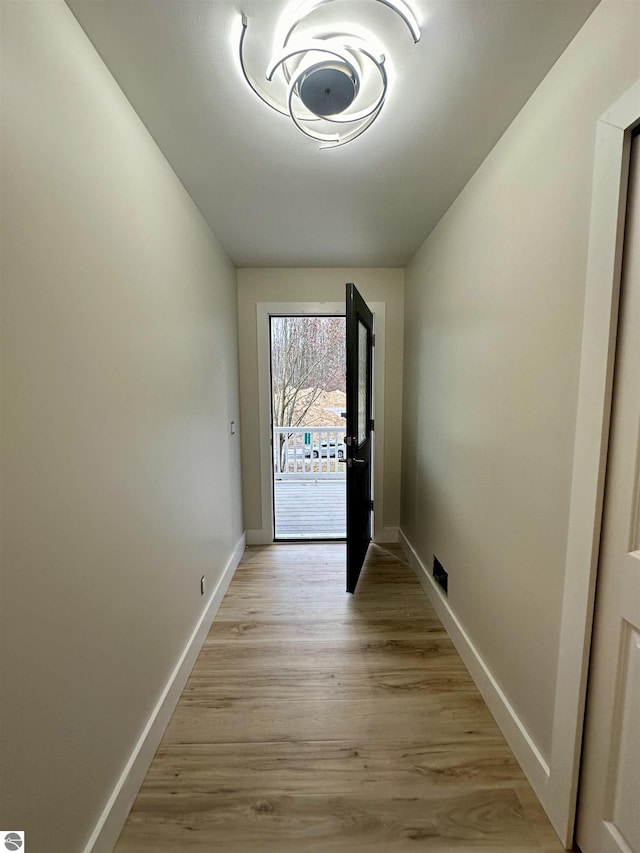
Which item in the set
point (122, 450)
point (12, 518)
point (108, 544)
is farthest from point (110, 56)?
point (108, 544)

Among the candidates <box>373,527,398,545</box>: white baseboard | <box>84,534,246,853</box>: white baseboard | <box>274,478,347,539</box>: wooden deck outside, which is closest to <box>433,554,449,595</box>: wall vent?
<box>373,527,398,545</box>: white baseboard

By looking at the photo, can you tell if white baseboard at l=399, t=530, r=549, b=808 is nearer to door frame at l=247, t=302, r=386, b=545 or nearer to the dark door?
the dark door

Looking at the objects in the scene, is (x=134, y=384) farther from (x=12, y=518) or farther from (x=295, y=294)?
(x=295, y=294)

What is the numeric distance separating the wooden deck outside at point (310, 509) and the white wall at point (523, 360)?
162cm

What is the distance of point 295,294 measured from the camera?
2.73m

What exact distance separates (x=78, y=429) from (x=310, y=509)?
3.40m

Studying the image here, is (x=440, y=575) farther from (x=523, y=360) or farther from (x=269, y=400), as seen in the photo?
(x=269, y=400)

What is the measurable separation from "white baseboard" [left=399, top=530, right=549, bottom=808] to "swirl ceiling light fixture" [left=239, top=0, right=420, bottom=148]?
7.11ft

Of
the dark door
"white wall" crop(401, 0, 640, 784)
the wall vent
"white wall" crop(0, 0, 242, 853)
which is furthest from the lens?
the dark door

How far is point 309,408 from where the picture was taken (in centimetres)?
573

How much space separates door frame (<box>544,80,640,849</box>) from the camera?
2.75 feet

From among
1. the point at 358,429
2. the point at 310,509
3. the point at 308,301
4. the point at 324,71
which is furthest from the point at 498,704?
the point at 310,509

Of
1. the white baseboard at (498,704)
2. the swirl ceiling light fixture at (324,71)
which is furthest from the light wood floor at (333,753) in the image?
the swirl ceiling light fixture at (324,71)

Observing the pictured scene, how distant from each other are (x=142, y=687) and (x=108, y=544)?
61cm
